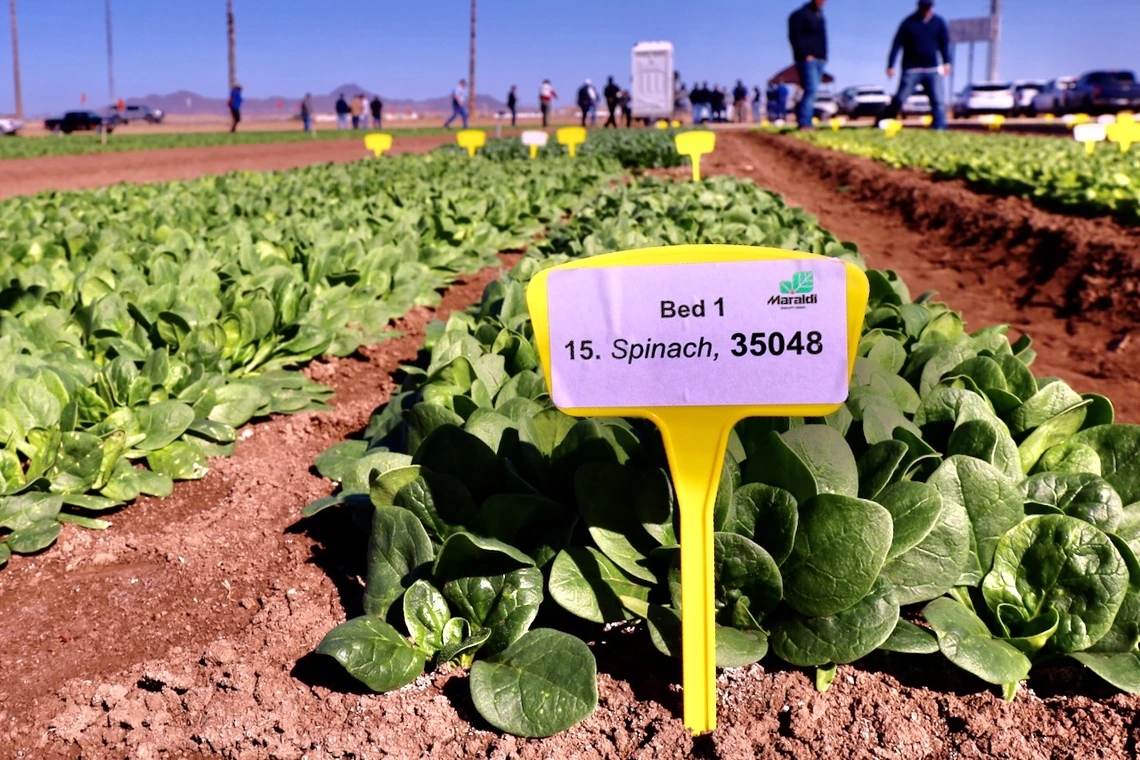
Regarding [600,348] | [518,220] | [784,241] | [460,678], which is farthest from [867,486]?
[518,220]

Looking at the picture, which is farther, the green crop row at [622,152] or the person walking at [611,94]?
the person walking at [611,94]

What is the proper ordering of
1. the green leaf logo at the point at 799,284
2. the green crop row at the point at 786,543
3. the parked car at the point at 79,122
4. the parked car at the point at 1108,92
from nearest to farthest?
the green leaf logo at the point at 799,284 < the green crop row at the point at 786,543 < the parked car at the point at 1108,92 < the parked car at the point at 79,122

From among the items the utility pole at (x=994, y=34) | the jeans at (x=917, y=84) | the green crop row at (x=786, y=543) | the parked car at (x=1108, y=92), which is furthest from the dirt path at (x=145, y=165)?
the utility pole at (x=994, y=34)

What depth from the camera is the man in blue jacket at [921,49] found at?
1998 centimetres

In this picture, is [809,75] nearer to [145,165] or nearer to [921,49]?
[921,49]

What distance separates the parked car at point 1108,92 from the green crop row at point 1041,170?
26339mm

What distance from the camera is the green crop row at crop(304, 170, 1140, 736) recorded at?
190cm

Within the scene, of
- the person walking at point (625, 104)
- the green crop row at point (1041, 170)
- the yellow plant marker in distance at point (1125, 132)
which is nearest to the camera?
the green crop row at point (1041, 170)

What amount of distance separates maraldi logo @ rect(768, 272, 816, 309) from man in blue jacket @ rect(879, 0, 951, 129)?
1999 cm

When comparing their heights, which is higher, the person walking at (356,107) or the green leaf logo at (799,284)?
the person walking at (356,107)

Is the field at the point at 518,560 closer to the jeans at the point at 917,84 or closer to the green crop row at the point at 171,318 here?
the green crop row at the point at 171,318

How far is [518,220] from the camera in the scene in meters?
8.91

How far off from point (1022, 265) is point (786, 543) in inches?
274

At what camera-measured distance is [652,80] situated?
148 ft
